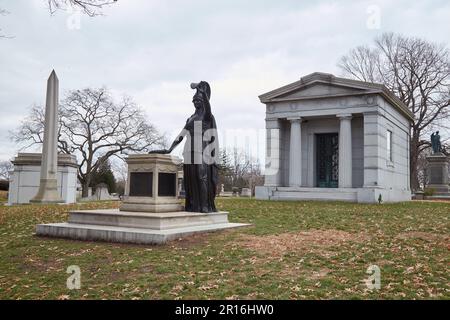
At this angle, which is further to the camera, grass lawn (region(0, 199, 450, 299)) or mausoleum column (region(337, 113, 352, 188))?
mausoleum column (region(337, 113, 352, 188))

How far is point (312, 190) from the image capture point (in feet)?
76.8

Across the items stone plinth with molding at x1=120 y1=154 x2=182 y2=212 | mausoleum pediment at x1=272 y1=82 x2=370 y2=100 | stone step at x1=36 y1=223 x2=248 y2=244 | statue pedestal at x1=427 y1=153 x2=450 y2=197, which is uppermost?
→ mausoleum pediment at x1=272 y1=82 x2=370 y2=100

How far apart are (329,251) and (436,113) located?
37989 millimetres

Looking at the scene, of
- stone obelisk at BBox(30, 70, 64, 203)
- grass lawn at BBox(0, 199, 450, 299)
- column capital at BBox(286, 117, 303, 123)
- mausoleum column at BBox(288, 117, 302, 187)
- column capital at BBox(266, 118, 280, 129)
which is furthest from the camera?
column capital at BBox(266, 118, 280, 129)

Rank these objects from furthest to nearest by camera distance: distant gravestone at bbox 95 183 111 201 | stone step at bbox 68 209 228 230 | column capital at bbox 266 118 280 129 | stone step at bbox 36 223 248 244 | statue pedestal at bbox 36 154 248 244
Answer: distant gravestone at bbox 95 183 111 201 < column capital at bbox 266 118 280 129 < stone step at bbox 68 209 228 230 < statue pedestal at bbox 36 154 248 244 < stone step at bbox 36 223 248 244

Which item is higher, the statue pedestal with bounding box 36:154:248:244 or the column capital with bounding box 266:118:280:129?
the column capital with bounding box 266:118:280:129

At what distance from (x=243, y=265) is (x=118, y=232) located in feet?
10.6

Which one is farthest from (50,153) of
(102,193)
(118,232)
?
(102,193)

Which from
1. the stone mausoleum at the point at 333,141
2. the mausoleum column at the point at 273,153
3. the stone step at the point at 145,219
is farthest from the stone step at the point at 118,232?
the mausoleum column at the point at 273,153

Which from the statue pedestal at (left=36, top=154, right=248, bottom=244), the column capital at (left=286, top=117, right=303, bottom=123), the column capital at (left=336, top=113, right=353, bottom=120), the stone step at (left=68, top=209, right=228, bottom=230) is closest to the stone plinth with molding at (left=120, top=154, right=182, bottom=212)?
the statue pedestal at (left=36, top=154, right=248, bottom=244)

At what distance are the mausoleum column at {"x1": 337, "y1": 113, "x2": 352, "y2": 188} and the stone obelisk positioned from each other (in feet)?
Answer: 48.9

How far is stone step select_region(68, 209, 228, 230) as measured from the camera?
29.6ft

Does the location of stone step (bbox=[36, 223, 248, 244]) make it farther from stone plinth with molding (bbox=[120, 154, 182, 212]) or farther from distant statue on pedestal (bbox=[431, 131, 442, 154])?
distant statue on pedestal (bbox=[431, 131, 442, 154])

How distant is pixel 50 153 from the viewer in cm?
2078
